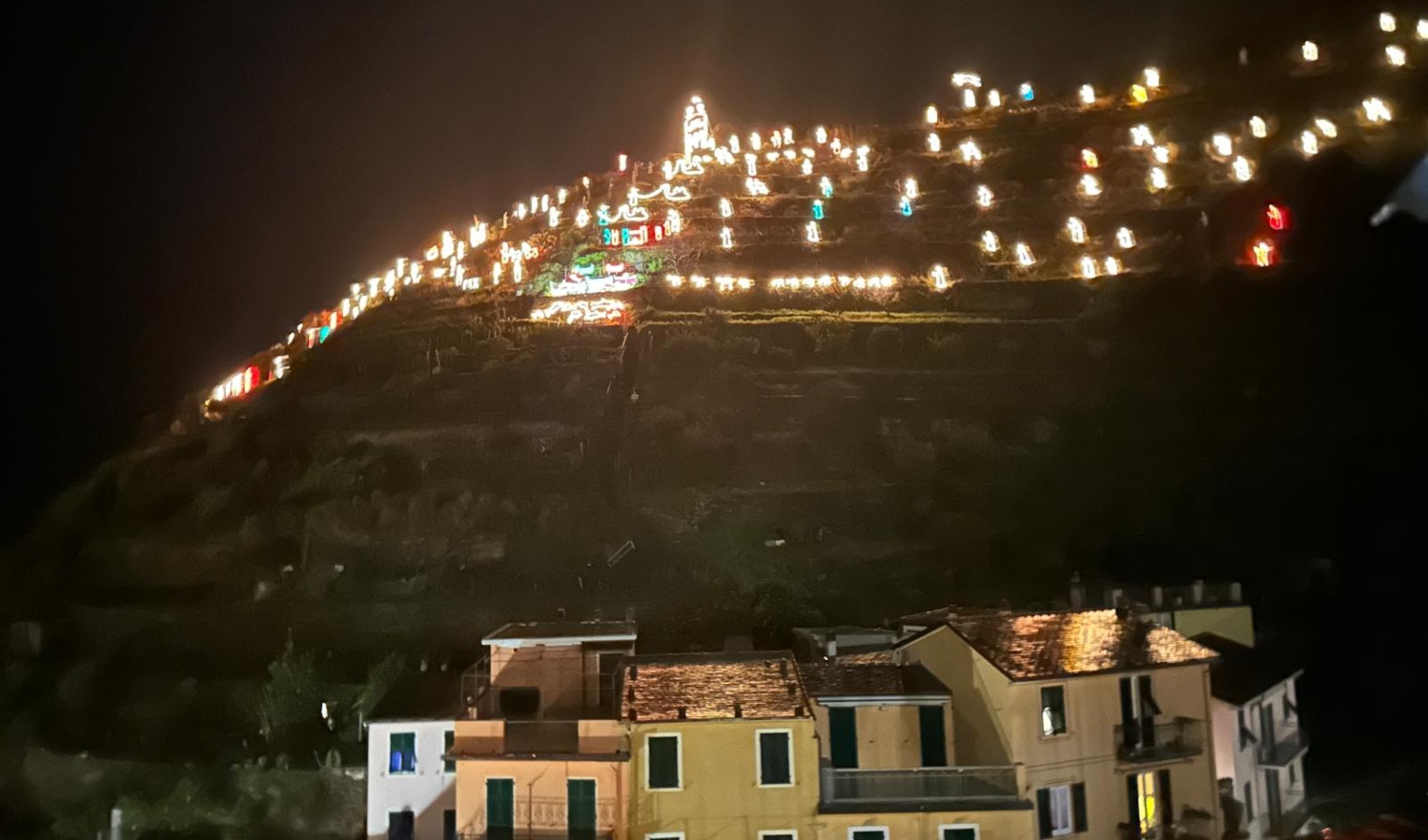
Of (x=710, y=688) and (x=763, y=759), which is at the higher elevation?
(x=710, y=688)

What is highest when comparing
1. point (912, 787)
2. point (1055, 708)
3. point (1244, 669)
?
point (1055, 708)

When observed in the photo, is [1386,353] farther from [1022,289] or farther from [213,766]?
[213,766]

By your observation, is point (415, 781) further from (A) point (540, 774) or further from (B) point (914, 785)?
(B) point (914, 785)

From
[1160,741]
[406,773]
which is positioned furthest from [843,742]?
[406,773]

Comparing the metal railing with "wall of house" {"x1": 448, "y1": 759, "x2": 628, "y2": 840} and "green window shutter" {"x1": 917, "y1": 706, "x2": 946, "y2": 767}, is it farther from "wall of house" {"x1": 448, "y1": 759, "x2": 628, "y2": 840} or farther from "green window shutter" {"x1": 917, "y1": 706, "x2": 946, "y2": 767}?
"wall of house" {"x1": 448, "y1": 759, "x2": 628, "y2": 840}

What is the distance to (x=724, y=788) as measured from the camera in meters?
17.5

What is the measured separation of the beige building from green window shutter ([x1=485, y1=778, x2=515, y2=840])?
364 inches

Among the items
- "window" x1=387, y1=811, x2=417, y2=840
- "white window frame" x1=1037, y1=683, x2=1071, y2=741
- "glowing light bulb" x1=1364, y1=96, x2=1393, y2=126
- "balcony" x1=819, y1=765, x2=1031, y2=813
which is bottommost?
"window" x1=387, y1=811, x2=417, y2=840

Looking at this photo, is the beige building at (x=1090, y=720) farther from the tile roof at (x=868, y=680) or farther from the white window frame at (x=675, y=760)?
the white window frame at (x=675, y=760)

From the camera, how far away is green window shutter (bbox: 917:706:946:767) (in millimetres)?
19641

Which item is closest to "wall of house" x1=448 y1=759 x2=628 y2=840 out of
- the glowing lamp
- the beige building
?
the beige building

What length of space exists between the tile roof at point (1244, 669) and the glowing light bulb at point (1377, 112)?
6125 centimetres

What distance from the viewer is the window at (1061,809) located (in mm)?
18484

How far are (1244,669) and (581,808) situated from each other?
58.4ft
